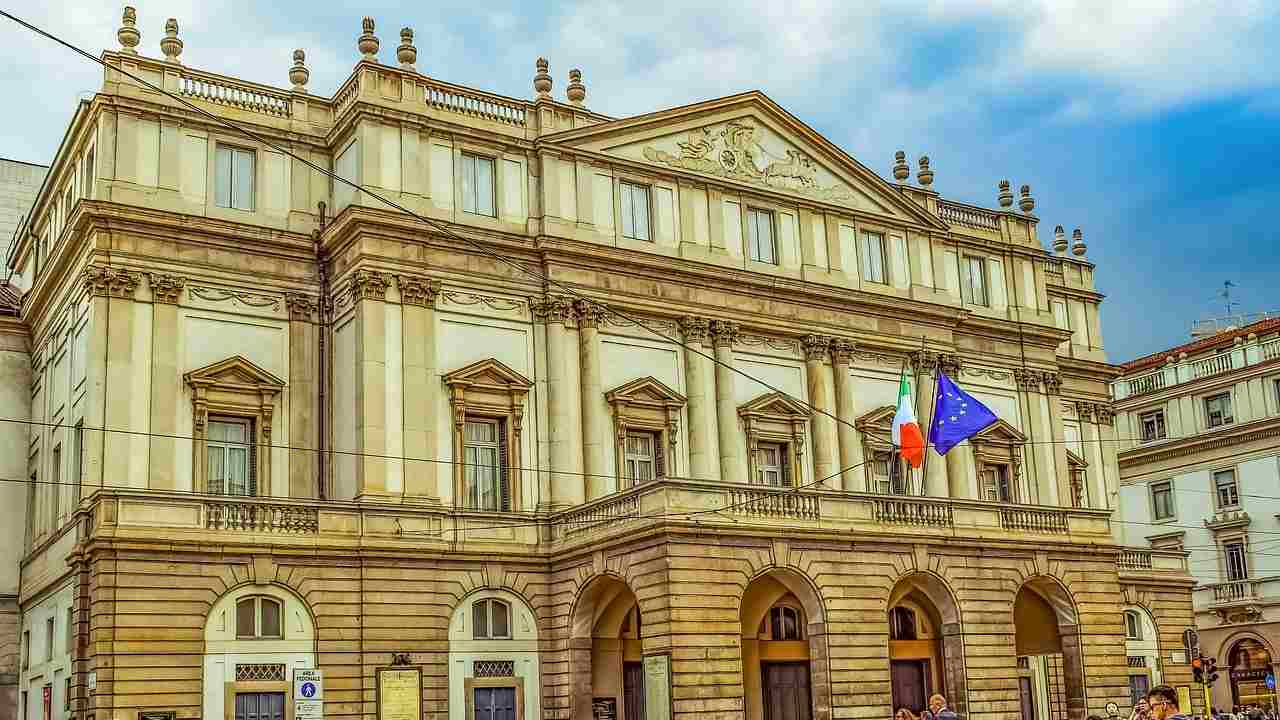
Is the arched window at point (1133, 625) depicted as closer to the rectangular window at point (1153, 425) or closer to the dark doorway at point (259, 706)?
the rectangular window at point (1153, 425)

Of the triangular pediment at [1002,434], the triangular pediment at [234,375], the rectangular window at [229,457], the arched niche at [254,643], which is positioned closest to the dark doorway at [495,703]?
the arched niche at [254,643]

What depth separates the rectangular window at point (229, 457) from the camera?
117 ft

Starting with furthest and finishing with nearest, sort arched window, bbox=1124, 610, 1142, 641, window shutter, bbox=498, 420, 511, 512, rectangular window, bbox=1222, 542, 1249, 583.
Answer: rectangular window, bbox=1222, 542, 1249, 583 < arched window, bbox=1124, 610, 1142, 641 < window shutter, bbox=498, 420, 511, 512

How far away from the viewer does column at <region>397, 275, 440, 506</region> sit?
Result: 118 ft

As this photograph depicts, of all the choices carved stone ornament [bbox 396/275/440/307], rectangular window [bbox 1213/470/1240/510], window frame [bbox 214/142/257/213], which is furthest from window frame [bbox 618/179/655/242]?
rectangular window [bbox 1213/470/1240/510]

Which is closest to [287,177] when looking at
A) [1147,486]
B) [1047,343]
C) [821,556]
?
[821,556]

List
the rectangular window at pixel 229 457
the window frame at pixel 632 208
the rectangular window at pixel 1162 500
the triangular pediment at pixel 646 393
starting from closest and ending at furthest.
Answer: the rectangular window at pixel 229 457 < the triangular pediment at pixel 646 393 < the window frame at pixel 632 208 < the rectangular window at pixel 1162 500

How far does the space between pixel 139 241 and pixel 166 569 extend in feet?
27.1

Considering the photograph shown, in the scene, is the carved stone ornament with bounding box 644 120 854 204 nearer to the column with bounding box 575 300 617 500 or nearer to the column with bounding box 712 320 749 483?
the column with bounding box 712 320 749 483

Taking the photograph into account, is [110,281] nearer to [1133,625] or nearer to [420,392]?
[420,392]

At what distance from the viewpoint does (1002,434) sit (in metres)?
47.5

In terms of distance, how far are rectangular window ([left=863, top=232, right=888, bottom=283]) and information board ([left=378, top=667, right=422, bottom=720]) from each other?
62.6ft

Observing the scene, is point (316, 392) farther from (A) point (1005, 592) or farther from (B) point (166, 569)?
(A) point (1005, 592)

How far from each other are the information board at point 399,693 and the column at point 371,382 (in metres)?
4.10
